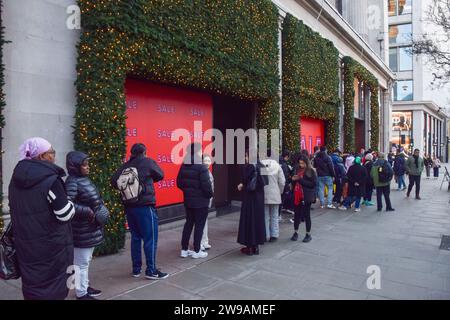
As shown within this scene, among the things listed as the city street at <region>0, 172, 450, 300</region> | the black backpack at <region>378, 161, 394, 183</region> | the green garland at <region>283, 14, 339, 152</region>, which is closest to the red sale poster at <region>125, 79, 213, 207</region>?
the city street at <region>0, 172, 450, 300</region>

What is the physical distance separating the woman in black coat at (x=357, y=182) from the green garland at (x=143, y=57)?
12.8 ft

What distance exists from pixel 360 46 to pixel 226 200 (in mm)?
14422

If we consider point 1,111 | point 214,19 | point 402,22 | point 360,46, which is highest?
point 402,22

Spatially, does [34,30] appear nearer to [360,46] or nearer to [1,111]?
[1,111]

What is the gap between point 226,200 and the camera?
11.7m

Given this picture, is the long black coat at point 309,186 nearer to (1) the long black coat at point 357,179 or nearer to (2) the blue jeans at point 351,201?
(1) the long black coat at point 357,179

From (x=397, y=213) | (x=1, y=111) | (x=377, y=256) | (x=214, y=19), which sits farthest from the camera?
(x=397, y=213)

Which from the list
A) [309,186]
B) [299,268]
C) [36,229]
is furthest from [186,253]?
[36,229]

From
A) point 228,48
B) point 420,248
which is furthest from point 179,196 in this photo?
point 420,248

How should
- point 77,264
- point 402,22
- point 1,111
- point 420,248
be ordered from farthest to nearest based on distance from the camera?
point 402,22
point 420,248
point 1,111
point 77,264

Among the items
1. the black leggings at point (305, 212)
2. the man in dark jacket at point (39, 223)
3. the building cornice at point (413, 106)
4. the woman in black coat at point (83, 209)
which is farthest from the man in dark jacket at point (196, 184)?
the building cornice at point (413, 106)

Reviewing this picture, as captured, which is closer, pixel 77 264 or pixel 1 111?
pixel 77 264

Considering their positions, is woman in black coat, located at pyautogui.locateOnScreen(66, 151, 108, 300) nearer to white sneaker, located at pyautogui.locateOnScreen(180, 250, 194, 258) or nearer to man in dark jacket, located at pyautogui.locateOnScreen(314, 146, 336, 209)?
white sneaker, located at pyautogui.locateOnScreen(180, 250, 194, 258)

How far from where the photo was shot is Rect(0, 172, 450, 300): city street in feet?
14.9
